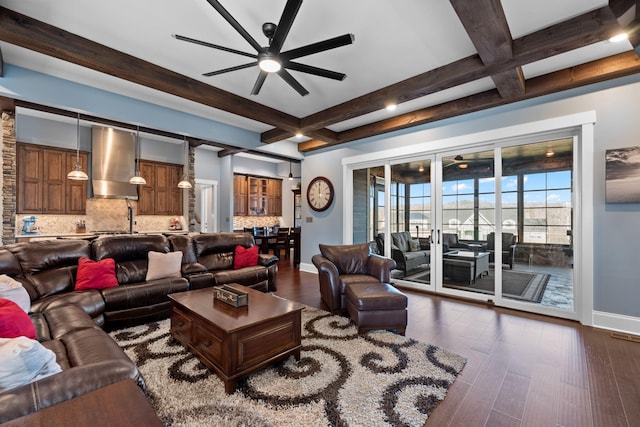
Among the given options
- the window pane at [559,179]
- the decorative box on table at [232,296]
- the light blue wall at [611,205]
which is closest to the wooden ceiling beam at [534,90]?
the light blue wall at [611,205]

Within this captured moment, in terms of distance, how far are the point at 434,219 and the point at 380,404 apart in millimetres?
3310

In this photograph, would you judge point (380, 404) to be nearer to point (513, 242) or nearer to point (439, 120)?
point (513, 242)

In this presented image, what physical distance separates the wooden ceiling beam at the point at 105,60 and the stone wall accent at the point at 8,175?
9.55ft

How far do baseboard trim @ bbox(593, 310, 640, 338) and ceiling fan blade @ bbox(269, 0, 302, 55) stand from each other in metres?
4.26

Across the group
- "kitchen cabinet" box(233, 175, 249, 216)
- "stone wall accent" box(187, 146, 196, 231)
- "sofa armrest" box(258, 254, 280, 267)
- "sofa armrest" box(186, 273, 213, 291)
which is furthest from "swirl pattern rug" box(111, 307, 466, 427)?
"kitchen cabinet" box(233, 175, 249, 216)

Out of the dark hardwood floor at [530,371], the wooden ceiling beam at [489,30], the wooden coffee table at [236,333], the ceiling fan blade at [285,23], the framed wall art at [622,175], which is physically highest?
the wooden ceiling beam at [489,30]

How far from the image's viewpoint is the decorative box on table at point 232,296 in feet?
7.77

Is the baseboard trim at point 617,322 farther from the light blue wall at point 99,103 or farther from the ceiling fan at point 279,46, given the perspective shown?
the light blue wall at point 99,103

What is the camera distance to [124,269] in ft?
11.1

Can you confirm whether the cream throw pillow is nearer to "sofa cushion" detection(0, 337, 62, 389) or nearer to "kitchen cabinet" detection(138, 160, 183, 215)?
"sofa cushion" detection(0, 337, 62, 389)

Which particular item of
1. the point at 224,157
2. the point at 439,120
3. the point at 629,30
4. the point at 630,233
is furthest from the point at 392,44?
the point at 224,157

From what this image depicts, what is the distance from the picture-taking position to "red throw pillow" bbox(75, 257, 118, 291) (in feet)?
9.67

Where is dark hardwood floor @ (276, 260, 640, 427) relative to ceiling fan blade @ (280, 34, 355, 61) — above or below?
below

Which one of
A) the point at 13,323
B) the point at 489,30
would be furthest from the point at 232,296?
the point at 489,30
